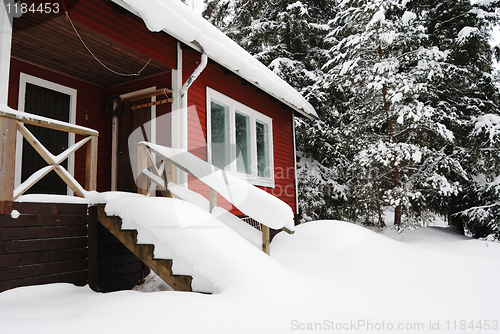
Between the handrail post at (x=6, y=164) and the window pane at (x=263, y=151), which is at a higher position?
the window pane at (x=263, y=151)

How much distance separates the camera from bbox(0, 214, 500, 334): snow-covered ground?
2.15 metres

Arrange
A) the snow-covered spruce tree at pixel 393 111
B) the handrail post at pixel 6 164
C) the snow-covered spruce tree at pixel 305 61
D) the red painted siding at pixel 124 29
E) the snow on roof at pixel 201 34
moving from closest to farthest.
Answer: the handrail post at pixel 6 164
the snow on roof at pixel 201 34
the red painted siding at pixel 124 29
the snow-covered spruce tree at pixel 393 111
the snow-covered spruce tree at pixel 305 61

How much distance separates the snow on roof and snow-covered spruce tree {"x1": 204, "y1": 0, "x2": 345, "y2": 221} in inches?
139

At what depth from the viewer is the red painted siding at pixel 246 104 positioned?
5273 millimetres

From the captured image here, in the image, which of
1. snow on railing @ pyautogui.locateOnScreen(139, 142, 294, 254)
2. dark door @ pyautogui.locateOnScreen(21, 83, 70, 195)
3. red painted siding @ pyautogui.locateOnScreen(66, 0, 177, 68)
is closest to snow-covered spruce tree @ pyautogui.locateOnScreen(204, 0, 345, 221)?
red painted siding @ pyautogui.locateOnScreen(66, 0, 177, 68)

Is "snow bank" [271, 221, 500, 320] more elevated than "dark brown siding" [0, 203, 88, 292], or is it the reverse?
"dark brown siding" [0, 203, 88, 292]

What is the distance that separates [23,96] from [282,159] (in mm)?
5349

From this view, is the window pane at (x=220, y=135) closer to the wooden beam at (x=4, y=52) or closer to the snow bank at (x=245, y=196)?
the snow bank at (x=245, y=196)

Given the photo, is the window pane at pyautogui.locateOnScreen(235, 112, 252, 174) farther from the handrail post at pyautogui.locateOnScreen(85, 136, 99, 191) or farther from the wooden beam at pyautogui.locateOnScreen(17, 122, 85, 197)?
the wooden beam at pyautogui.locateOnScreen(17, 122, 85, 197)

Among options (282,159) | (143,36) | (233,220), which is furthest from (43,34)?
(282,159)

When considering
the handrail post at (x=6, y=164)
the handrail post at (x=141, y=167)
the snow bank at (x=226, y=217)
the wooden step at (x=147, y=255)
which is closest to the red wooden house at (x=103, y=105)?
the handrail post at (x=6, y=164)

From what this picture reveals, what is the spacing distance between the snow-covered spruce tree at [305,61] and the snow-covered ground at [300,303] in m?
6.36

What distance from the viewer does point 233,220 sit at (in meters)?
4.27

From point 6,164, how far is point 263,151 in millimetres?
5149
